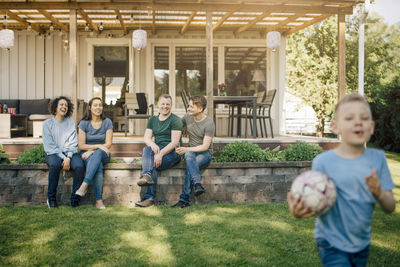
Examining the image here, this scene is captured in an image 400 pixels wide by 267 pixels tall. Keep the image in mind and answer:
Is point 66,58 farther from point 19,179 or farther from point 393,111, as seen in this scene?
point 393,111

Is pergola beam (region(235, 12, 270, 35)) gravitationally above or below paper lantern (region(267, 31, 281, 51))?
above

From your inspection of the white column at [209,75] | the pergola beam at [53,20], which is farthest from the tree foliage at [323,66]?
the pergola beam at [53,20]

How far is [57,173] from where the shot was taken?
12.7 ft

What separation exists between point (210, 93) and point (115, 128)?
4.80m

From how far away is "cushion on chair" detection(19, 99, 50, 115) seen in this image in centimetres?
834

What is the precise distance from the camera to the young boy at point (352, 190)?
140 centimetres

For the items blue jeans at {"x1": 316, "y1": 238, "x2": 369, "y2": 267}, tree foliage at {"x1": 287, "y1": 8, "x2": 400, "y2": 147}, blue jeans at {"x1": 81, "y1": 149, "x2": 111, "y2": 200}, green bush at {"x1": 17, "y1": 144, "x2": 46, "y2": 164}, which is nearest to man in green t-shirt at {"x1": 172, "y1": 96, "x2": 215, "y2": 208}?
blue jeans at {"x1": 81, "y1": 149, "x2": 111, "y2": 200}

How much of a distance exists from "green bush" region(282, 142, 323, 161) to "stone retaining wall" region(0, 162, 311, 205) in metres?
0.31

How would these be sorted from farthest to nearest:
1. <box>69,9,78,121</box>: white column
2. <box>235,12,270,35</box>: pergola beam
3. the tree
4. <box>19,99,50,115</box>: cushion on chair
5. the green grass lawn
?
the tree → <box>19,99,50,115</box>: cushion on chair → <box>235,12,270,35</box>: pergola beam → <box>69,9,78,121</box>: white column → the green grass lawn

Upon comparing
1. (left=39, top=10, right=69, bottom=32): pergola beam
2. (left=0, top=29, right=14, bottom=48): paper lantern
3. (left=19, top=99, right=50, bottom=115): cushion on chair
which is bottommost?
(left=19, top=99, right=50, bottom=115): cushion on chair

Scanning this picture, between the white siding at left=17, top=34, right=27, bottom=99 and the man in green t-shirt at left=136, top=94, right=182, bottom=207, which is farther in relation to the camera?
the white siding at left=17, top=34, right=27, bottom=99

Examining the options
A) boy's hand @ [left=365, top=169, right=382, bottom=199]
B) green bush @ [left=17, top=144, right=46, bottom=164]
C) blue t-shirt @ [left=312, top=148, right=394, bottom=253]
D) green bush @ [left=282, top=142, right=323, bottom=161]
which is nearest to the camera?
boy's hand @ [left=365, top=169, right=382, bottom=199]

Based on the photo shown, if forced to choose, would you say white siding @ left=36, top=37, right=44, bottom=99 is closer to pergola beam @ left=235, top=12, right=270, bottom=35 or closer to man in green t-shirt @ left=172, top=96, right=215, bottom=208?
pergola beam @ left=235, top=12, right=270, bottom=35

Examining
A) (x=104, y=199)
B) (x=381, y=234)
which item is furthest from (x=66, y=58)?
(x=381, y=234)
